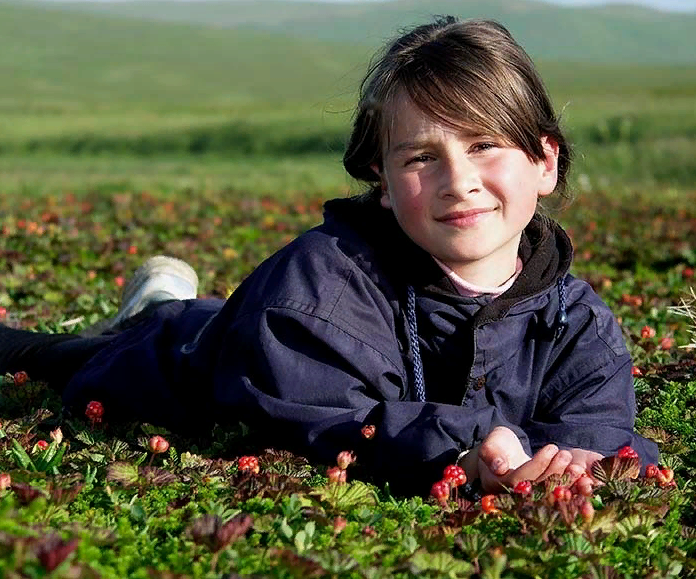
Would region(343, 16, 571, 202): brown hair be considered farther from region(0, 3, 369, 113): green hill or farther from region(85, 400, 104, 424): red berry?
region(0, 3, 369, 113): green hill

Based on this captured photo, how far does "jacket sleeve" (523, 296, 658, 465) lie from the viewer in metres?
3.61

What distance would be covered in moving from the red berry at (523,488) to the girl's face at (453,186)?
3.17ft

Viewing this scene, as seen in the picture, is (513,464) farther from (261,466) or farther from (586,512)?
(261,466)

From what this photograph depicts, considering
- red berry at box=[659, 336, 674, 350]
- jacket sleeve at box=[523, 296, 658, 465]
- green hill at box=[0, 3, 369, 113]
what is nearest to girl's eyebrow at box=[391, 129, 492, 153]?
jacket sleeve at box=[523, 296, 658, 465]

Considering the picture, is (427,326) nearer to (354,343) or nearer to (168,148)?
(354,343)

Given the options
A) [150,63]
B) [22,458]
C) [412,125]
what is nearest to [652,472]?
[412,125]

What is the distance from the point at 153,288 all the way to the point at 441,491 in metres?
2.81

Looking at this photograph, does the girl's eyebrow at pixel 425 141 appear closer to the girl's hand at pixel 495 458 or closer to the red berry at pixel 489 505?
the girl's hand at pixel 495 458

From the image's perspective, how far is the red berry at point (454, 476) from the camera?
123 inches

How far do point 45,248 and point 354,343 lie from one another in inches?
236

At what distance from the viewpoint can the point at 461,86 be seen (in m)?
3.61

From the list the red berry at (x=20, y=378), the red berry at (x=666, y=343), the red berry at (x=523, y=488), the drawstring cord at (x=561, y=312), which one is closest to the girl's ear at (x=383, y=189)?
the drawstring cord at (x=561, y=312)

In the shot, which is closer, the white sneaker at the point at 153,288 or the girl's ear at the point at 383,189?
the girl's ear at the point at 383,189

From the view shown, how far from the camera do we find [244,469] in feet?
10.5
